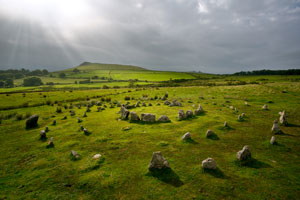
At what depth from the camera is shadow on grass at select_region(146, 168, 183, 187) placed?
6.93 metres

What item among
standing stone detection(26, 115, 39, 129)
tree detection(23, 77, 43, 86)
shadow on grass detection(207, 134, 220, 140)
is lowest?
standing stone detection(26, 115, 39, 129)

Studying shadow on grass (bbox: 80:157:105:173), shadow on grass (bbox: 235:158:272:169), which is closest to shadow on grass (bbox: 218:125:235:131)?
shadow on grass (bbox: 235:158:272:169)

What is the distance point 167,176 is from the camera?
24.1 ft

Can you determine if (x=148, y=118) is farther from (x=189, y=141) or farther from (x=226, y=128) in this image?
(x=226, y=128)

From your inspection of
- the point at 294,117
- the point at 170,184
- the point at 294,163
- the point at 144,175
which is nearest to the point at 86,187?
the point at 144,175

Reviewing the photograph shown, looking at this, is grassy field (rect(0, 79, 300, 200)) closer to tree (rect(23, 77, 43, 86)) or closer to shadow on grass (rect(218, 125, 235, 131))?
shadow on grass (rect(218, 125, 235, 131))

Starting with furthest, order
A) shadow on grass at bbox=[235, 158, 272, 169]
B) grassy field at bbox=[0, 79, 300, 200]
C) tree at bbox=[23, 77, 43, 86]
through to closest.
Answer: tree at bbox=[23, 77, 43, 86] → shadow on grass at bbox=[235, 158, 272, 169] → grassy field at bbox=[0, 79, 300, 200]

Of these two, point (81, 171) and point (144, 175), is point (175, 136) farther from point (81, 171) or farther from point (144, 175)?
point (81, 171)

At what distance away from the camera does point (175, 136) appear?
12523 millimetres

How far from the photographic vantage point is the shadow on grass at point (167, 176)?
6.93m

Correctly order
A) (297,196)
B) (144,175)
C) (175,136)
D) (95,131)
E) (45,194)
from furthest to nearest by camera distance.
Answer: (95,131) → (175,136) → (144,175) → (45,194) → (297,196)

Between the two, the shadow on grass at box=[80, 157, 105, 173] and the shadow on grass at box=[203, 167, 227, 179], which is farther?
the shadow on grass at box=[80, 157, 105, 173]

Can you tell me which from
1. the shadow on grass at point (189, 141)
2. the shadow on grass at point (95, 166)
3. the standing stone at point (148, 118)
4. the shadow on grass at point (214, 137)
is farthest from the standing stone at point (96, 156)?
the shadow on grass at point (214, 137)

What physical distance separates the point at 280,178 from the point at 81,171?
11.1 m
